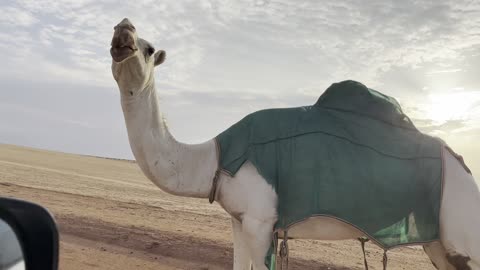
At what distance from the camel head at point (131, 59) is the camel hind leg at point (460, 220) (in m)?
3.01

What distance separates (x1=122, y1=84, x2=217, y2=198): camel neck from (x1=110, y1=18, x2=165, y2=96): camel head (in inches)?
4.4

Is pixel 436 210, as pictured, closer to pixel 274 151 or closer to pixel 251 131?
pixel 274 151

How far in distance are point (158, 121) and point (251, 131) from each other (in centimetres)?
94

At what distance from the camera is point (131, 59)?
440cm

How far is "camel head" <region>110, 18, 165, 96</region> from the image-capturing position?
14.0 feet

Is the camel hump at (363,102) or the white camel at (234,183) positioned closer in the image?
the white camel at (234,183)

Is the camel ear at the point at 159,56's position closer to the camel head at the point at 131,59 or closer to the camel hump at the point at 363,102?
the camel head at the point at 131,59

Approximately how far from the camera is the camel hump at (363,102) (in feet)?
16.2

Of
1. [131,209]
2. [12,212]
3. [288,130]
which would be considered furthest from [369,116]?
[131,209]

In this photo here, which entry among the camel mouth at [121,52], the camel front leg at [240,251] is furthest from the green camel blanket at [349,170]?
the camel mouth at [121,52]

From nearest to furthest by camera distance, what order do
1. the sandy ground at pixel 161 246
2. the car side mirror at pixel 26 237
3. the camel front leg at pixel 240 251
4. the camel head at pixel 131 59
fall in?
the car side mirror at pixel 26 237 < the camel head at pixel 131 59 < the camel front leg at pixel 240 251 < the sandy ground at pixel 161 246

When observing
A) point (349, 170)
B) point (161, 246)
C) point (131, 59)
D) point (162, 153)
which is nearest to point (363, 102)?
point (349, 170)

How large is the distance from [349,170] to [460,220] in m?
1.09

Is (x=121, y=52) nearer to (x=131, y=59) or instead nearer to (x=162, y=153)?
(x=131, y=59)
